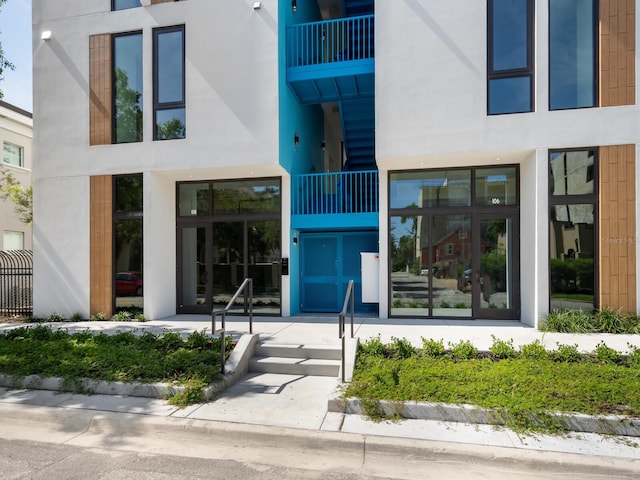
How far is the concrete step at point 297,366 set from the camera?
5.58 m

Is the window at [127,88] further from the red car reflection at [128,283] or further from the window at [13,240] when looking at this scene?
the window at [13,240]

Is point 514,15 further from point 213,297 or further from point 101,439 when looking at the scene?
point 101,439

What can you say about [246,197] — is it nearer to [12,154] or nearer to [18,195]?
[18,195]

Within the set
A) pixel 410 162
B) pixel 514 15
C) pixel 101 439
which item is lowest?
pixel 101 439

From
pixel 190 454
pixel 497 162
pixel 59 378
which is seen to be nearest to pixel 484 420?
pixel 190 454

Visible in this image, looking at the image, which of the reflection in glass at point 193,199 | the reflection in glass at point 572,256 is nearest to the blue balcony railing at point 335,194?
the reflection in glass at point 193,199

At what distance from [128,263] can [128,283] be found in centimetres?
51

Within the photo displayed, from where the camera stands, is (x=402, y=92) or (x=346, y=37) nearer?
(x=402, y=92)

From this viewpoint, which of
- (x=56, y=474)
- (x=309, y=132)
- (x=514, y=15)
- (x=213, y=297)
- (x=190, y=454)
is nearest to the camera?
(x=56, y=474)

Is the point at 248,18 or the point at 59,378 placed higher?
the point at 248,18

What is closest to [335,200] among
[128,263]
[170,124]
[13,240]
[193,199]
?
[193,199]

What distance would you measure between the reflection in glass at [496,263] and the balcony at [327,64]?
15.0ft

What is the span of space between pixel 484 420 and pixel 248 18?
8909 millimetres

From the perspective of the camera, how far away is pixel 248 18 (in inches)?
329
